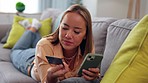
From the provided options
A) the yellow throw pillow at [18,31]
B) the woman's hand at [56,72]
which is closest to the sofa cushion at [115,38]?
the woman's hand at [56,72]

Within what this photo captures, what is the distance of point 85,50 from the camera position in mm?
1490

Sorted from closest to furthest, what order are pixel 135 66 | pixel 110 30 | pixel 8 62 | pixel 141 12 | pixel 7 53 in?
pixel 135 66 → pixel 110 30 → pixel 8 62 → pixel 7 53 → pixel 141 12

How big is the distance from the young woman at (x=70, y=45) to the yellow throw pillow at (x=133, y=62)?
161mm

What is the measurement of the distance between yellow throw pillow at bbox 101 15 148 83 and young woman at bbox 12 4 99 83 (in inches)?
6.3

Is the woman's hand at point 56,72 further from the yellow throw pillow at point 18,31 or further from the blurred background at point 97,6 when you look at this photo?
the blurred background at point 97,6

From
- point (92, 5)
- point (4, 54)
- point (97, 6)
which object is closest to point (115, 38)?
point (4, 54)

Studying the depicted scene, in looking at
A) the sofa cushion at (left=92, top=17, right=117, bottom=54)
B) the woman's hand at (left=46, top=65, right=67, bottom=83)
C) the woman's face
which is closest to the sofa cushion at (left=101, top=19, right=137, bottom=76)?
the sofa cushion at (left=92, top=17, right=117, bottom=54)

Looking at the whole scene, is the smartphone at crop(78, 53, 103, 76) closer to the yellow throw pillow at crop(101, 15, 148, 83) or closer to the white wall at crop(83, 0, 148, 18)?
the yellow throw pillow at crop(101, 15, 148, 83)

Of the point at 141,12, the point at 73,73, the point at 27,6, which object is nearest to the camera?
the point at 73,73

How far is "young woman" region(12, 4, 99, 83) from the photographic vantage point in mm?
1313

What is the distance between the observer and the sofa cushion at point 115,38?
150cm

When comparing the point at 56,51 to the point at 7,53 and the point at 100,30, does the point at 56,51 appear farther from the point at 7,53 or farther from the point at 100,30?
the point at 7,53

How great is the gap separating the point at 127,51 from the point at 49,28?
1.86 metres

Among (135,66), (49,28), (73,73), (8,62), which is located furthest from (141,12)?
(135,66)
